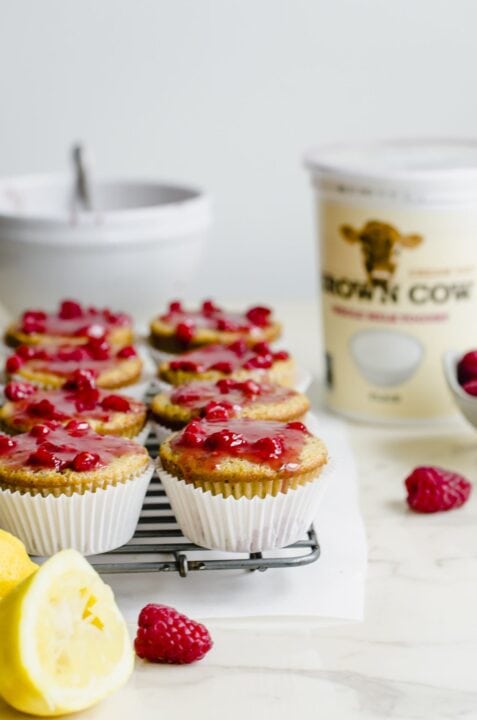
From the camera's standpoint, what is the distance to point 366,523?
1.51 meters

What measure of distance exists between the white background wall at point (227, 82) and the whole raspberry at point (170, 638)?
2071 millimetres

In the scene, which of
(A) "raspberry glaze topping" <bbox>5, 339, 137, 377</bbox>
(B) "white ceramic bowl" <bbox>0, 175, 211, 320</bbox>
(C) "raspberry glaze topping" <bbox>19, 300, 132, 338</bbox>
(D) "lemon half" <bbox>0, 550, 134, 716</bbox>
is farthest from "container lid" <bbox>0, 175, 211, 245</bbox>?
(D) "lemon half" <bbox>0, 550, 134, 716</bbox>

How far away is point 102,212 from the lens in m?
2.27

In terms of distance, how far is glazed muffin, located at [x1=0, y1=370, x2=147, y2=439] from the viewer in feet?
4.94

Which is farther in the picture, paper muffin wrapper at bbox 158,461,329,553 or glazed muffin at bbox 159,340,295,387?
glazed muffin at bbox 159,340,295,387

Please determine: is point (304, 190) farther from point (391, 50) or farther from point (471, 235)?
point (471, 235)

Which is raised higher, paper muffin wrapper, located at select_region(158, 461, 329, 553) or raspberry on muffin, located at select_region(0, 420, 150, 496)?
raspberry on muffin, located at select_region(0, 420, 150, 496)

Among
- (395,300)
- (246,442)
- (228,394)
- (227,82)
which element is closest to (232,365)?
(228,394)

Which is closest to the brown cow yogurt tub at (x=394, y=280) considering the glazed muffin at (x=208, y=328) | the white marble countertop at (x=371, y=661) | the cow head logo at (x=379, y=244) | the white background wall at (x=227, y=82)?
the cow head logo at (x=379, y=244)

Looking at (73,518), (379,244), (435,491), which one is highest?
(379,244)

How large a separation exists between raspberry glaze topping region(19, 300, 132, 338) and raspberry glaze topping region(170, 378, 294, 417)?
0.35 meters

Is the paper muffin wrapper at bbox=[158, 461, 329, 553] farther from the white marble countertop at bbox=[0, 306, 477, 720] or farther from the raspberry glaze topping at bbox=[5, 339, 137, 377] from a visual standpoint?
the raspberry glaze topping at bbox=[5, 339, 137, 377]

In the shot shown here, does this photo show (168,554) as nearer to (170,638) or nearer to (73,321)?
(170,638)

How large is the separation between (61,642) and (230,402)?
1.82 feet
